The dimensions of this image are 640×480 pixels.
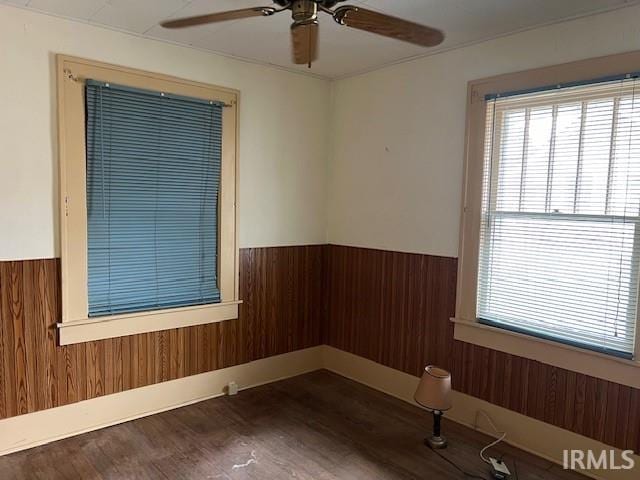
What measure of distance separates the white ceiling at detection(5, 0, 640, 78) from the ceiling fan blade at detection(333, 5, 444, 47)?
1.41ft

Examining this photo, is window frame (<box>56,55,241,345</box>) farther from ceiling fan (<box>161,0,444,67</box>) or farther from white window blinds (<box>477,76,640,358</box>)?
white window blinds (<box>477,76,640,358</box>)

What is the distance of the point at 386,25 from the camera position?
2.00 metres

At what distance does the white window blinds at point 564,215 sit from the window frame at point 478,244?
5 centimetres

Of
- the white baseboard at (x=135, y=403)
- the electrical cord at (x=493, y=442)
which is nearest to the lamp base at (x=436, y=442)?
the electrical cord at (x=493, y=442)

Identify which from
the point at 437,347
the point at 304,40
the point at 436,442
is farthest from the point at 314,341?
the point at 304,40

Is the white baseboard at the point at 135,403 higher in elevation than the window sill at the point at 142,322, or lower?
lower

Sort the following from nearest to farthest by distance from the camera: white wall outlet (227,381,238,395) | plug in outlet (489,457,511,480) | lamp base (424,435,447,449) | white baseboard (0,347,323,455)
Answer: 1. plug in outlet (489,457,511,480)
2. white baseboard (0,347,323,455)
3. lamp base (424,435,447,449)
4. white wall outlet (227,381,238,395)

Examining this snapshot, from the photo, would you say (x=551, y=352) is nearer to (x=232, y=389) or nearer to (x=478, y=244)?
(x=478, y=244)

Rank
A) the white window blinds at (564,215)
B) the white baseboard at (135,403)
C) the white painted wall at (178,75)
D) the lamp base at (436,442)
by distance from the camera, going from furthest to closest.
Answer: the lamp base at (436,442) < the white baseboard at (135,403) < the white painted wall at (178,75) < the white window blinds at (564,215)

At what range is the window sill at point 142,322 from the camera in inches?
113

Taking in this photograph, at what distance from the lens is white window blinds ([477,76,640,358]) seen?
2418 millimetres

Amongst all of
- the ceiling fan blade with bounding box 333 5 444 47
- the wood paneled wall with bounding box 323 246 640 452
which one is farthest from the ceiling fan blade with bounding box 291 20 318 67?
the wood paneled wall with bounding box 323 246 640 452

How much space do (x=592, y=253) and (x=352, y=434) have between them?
180cm

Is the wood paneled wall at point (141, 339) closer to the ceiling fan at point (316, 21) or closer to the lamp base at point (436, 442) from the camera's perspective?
the lamp base at point (436, 442)
